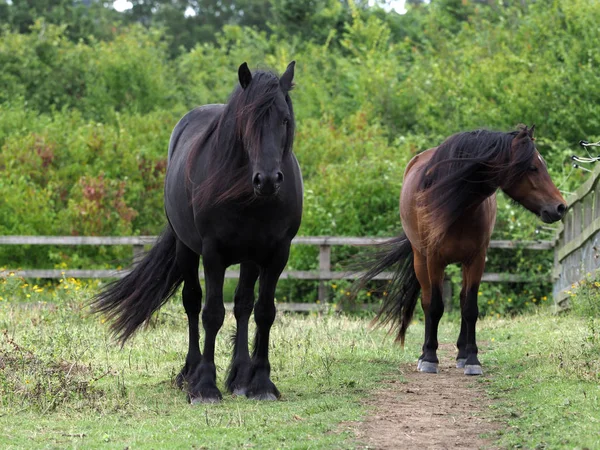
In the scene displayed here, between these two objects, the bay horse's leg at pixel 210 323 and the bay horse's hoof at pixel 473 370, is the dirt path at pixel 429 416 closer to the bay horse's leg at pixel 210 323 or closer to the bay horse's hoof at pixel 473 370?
the bay horse's hoof at pixel 473 370

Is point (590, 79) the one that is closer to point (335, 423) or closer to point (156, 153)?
point (156, 153)

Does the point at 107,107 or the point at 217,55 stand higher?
the point at 217,55

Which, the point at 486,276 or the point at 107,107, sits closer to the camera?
the point at 486,276

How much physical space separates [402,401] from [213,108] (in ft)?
10.4

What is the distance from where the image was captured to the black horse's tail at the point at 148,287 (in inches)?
325

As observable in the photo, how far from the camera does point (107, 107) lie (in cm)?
2609

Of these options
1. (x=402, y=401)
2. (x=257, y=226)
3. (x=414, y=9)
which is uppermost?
(x=414, y=9)

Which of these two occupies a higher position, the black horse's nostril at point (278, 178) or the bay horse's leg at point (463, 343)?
the black horse's nostril at point (278, 178)

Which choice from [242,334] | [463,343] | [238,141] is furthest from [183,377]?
[463,343]

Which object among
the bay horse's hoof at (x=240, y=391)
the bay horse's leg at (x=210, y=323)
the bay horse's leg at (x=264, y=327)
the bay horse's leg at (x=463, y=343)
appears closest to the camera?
the bay horse's leg at (x=210, y=323)

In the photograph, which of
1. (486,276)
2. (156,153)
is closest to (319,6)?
(156,153)

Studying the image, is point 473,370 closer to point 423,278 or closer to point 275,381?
point 423,278

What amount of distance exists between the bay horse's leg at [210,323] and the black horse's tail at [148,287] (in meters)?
1.34

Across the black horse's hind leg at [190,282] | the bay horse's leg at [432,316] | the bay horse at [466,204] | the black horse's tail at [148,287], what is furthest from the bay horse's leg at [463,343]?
the black horse's tail at [148,287]
